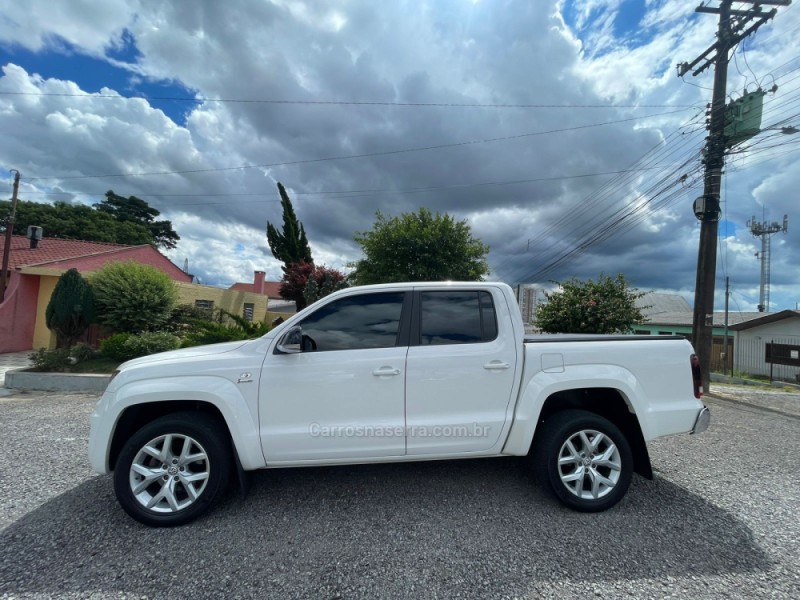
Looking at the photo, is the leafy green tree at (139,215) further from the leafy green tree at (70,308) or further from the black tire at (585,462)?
the black tire at (585,462)

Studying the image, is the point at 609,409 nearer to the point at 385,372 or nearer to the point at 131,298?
the point at 385,372

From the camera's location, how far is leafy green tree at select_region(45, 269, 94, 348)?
9.37 metres

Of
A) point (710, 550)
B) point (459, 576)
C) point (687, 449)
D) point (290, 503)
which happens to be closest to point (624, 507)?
point (710, 550)

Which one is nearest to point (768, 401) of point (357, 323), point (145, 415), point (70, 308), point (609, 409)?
point (609, 409)

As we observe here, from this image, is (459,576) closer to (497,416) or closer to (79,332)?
(497,416)

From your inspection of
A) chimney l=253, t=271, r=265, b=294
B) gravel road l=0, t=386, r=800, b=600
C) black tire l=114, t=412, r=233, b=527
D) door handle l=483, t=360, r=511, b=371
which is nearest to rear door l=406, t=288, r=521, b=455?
door handle l=483, t=360, r=511, b=371

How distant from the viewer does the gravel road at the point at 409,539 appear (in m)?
2.12

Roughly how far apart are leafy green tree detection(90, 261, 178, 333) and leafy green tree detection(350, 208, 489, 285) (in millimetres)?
7039

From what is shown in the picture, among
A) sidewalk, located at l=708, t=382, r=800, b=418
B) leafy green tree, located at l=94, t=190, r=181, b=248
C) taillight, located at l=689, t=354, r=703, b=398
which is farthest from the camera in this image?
leafy green tree, located at l=94, t=190, r=181, b=248

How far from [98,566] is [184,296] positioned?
52.2 ft

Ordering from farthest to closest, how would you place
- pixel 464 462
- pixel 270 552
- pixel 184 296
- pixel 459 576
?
pixel 184 296
pixel 464 462
pixel 270 552
pixel 459 576

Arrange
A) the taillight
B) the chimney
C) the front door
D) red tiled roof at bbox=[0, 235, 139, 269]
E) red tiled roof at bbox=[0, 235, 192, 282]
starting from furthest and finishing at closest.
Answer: the chimney, red tiled roof at bbox=[0, 235, 139, 269], red tiled roof at bbox=[0, 235, 192, 282], the taillight, the front door

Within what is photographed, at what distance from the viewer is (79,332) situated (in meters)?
9.72

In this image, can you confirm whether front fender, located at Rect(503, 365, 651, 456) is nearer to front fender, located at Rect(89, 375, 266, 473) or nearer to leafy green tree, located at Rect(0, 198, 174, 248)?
front fender, located at Rect(89, 375, 266, 473)
